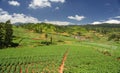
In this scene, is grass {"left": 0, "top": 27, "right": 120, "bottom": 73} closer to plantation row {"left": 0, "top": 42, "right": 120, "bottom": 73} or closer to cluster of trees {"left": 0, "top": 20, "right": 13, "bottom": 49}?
plantation row {"left": 0, "top": 42, "right": 120, "bottom": 73}

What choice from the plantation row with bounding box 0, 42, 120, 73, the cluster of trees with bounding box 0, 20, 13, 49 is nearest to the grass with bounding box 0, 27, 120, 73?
the plantation row with bounding box 0, 42, 120, 73

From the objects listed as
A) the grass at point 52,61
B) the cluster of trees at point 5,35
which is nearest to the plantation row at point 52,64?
the grass at point 52,61

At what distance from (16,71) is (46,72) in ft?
20.5

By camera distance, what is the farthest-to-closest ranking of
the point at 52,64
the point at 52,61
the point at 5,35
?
1. the point at 5,35
2. the point at 52,61
3. the point at 52,64

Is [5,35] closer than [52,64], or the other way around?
[52,64]

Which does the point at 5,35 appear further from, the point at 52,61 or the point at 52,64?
the point at 52,64

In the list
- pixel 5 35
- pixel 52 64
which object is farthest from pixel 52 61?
pixel 5 35

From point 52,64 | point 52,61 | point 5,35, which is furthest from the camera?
point 5,35

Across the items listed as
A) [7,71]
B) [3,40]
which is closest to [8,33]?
[3,40]

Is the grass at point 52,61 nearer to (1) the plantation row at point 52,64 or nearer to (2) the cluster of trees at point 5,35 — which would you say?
(1) the plantation row at point 52,64

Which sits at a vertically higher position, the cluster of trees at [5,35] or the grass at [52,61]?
the cluster of trees at [5,35]

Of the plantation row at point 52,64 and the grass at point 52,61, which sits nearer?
the plantation row at point 52,64

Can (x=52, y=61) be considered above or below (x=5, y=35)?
below

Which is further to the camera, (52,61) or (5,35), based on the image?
(5,35)
